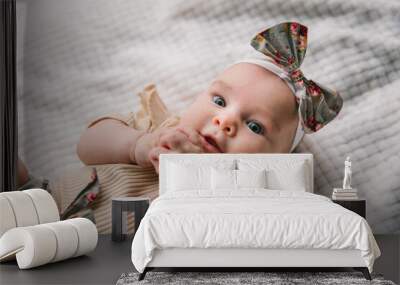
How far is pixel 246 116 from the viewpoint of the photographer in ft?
21.0

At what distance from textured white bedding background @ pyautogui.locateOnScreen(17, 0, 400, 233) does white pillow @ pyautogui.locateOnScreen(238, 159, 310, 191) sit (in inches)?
18.7

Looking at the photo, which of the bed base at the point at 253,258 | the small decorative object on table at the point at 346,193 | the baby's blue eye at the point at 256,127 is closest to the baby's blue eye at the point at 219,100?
the baby's blue eye at the point at 256,127

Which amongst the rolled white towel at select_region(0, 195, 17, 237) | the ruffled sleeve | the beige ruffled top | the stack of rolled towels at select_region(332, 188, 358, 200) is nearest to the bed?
the rolled white towel at select_region(0, 195, 17, 237)

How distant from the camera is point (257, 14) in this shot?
6617 mm

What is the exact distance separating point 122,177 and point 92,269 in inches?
71.3

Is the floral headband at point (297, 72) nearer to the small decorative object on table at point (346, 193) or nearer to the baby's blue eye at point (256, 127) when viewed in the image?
the baby's blue eye at point (256, 127)

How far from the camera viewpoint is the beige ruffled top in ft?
21.6

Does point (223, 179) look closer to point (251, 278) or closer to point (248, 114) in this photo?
point (248, 114)

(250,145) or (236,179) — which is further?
(250,145)

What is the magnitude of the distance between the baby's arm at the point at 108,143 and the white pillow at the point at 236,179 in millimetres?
1063

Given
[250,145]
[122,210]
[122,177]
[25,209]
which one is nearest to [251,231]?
[25,209]

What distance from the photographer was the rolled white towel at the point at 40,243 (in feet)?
15.6

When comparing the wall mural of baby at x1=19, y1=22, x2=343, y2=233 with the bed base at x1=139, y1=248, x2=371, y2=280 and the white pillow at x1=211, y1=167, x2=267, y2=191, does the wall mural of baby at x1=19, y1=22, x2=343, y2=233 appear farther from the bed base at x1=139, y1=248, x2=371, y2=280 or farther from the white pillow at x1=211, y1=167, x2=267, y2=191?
the bed base at x1=139, y1=248, x2=371, y2=280

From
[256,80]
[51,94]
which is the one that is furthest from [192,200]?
[51,94]
